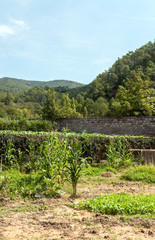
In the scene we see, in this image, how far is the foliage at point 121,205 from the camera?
3.21 meters

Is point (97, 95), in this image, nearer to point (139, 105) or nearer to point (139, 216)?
point (139, 105)

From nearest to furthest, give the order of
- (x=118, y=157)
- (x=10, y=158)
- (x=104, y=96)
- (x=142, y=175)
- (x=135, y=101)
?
(x=142, y=175) → (x=10, y=158) → (x=118, y=157) → (x=135, y=101) → (x=104, y=96)

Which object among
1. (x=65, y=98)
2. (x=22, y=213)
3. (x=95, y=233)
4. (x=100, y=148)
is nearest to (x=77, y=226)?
(x=95, y=233)

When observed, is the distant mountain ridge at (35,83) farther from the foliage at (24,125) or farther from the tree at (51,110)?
the foliage at (24,125)

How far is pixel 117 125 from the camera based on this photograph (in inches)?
497

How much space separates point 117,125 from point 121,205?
9.50 meters

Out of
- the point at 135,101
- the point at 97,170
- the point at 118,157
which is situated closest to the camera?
the point at 97,170

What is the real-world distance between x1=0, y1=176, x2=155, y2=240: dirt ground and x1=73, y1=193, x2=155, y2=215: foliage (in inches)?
5.2

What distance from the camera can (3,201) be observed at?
366 centimetres

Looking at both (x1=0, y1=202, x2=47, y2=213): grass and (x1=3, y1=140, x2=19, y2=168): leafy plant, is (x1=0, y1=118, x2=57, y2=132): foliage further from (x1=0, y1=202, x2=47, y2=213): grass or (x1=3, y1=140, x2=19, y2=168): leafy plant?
(x1=0, y1=202, x2=47, y2=213): grass

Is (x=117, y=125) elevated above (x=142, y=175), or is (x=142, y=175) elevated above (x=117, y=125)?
(x=117, y=125)

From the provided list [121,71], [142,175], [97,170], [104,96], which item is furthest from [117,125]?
[121,71]

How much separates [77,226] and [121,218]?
0.63 m

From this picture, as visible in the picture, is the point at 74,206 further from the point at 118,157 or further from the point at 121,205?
the point at 118,157
